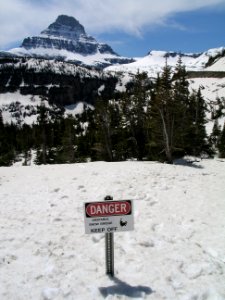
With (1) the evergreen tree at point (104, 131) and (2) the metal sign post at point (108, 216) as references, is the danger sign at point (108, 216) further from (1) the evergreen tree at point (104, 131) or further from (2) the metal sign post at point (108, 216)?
(1) the evergreen tree at point (104, 131)

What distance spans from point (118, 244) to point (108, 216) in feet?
7.89

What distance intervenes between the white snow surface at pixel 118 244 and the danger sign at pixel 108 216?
128 centimetres

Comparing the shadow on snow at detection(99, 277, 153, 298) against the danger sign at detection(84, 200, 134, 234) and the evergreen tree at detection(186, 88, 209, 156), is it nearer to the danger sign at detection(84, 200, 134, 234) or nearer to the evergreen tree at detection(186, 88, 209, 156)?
the danger sign at detection(84, 200, 134, 234)

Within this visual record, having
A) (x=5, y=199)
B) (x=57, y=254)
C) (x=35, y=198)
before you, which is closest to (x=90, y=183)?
(x=35, y=198)

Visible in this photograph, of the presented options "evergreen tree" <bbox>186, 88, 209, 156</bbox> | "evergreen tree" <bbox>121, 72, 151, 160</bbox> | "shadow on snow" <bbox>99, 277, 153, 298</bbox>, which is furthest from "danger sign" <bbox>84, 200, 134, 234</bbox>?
"evergreen tree" <bbox>121, 72, 151, 160</bbox>

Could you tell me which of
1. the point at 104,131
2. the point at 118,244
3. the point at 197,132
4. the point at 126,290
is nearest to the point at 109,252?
the point at 126,290

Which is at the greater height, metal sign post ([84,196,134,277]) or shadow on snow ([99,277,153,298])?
metal sign post ([84,196,134,277])

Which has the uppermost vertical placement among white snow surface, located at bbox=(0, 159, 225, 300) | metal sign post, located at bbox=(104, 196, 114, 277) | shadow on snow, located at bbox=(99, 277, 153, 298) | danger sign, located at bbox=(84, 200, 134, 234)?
danger sign, located at bbox=(84, 200, 134, 234)

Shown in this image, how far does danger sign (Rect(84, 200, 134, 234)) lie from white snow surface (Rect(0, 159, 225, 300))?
50.4 inches

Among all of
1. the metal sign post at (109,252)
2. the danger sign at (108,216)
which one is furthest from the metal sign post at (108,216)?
the metal sign post at (109,252)

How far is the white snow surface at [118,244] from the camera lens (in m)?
7.06

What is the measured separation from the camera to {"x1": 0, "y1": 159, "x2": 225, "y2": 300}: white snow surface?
7.06m

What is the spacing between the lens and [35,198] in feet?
44.7

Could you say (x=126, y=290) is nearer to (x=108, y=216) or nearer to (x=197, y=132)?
(x=108, y=216)
